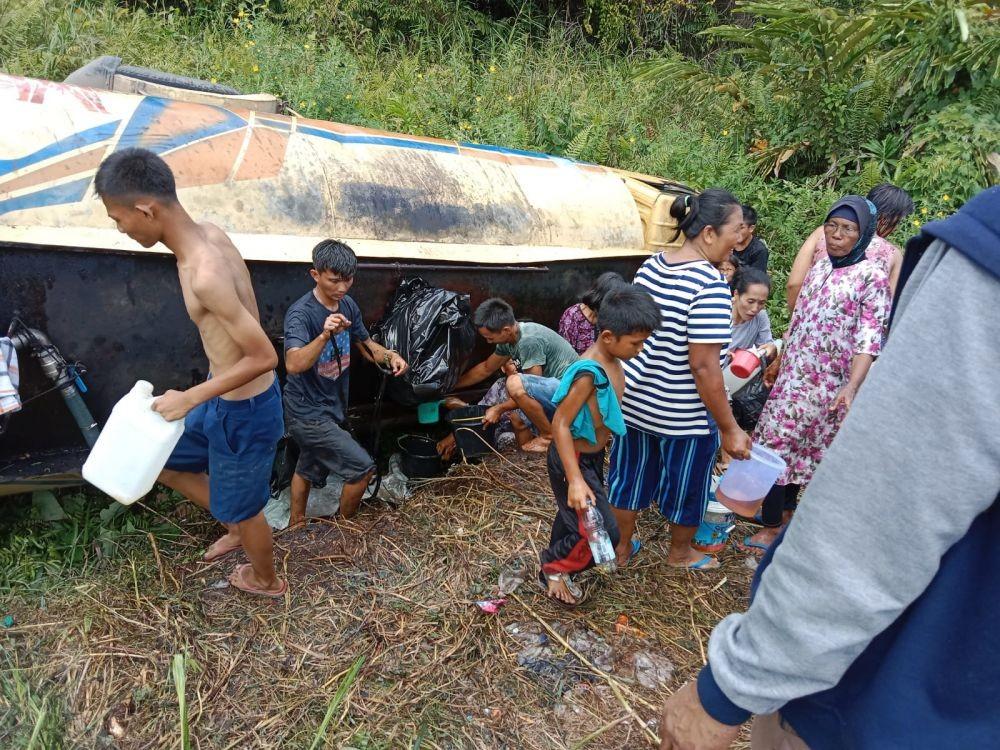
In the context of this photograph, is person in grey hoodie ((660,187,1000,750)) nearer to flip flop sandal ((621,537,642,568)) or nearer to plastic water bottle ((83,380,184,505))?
plastic water bottle ((83,380,184,505))

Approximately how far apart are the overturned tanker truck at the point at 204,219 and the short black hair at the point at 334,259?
295 millimetres

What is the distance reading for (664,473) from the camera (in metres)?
3.10

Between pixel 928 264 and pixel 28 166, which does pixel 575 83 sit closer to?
→ pixel 28 166

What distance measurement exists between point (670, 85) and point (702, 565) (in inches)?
255

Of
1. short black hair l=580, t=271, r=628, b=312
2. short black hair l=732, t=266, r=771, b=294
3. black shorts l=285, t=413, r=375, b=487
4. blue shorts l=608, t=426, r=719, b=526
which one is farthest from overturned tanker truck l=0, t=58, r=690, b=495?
blue shorts l=608, t=426, r=719, b=526

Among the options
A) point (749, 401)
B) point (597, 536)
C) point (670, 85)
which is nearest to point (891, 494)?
point (597, 536)

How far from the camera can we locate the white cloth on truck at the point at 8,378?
2.60m

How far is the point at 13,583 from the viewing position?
2.97 m

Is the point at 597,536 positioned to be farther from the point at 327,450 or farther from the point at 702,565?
the point at 327,450

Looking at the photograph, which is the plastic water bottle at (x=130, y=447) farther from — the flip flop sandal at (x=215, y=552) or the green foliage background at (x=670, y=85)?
the green foliage background at (x=670, y=85)

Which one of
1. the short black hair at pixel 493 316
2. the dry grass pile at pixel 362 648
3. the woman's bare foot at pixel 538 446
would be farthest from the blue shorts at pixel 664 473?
the woman's bare foot at pixel 538 446

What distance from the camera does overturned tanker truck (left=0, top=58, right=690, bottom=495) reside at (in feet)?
9.26

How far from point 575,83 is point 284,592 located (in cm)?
687

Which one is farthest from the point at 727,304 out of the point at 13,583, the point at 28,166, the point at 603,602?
the point at 13,583
